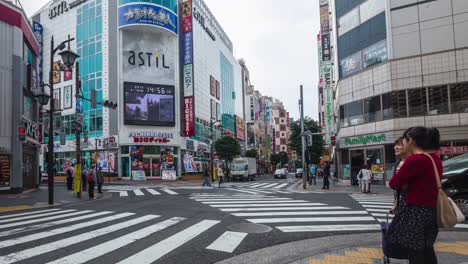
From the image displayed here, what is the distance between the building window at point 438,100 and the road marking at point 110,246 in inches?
769

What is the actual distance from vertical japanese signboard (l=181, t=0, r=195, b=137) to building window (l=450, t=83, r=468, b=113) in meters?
27.1

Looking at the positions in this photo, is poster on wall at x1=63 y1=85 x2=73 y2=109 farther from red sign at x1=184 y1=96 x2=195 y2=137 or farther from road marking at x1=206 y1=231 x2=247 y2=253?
road marking at x1=206 y1=231 x2=247 y2=253

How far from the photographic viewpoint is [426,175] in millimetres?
2996

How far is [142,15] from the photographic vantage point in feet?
127

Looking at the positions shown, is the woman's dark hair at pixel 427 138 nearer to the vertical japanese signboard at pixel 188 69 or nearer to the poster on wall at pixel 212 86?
the vertical japanese signboard at pixel 188 69

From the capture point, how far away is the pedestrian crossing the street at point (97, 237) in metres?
5.50

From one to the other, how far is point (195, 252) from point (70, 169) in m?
18.5

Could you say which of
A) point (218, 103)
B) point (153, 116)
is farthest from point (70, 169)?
point (218, 103)

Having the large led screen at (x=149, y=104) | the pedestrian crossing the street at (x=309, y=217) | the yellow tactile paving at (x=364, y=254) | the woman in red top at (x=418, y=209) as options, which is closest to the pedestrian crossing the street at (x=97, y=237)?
the pedestrian crossing the street at (x=309, y=217)

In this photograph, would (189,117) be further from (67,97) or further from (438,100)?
(438,100)

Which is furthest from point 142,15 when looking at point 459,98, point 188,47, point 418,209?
point 418,209

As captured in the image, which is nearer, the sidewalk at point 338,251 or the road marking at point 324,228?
the sidewalk at point 338,251

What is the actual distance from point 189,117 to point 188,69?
586cm

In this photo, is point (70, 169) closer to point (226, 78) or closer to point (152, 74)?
point (152, 74)
